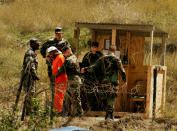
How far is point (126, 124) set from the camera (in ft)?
36.2

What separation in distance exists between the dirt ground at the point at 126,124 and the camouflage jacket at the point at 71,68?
104 centimetres

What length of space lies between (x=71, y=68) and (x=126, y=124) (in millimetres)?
1955

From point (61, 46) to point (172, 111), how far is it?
3.56m

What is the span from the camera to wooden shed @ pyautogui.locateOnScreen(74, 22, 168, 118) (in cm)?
1265

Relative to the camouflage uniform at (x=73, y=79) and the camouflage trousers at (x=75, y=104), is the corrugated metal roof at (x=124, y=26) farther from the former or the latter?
the camouflage trousers at (x=75, y=104)

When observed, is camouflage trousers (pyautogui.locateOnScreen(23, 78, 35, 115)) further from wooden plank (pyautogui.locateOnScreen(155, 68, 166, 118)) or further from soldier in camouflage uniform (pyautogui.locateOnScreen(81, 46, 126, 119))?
wooden plank (pyautogui.locateOnScreen(155, 68, 166, 118))

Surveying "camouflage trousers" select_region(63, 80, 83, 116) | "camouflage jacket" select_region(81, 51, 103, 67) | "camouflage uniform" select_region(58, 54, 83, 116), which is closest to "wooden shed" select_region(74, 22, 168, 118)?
"camouflage jacket" select_region(81, 51, 103, 67)

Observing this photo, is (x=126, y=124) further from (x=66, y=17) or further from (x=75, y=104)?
(x=66, y=17)

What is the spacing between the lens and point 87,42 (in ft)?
68.0

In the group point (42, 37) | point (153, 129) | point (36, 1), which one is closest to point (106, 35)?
point (153, 129)

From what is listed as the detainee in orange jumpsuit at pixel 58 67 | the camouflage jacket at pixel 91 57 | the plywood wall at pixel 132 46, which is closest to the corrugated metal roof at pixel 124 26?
the camouflage jacket at pixel 91 57

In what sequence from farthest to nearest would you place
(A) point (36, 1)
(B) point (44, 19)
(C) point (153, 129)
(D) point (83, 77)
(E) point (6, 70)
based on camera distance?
1. (A) point (36, 1)
2. (B) point (44, 19)
3. (E) point (6, 70)
4. (D) point (83, 77)
5. (C) point (153, 129)

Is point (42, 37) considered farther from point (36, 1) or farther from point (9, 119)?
point (9, 119)

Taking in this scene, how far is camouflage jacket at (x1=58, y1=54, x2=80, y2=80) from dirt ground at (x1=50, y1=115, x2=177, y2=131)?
104cm
